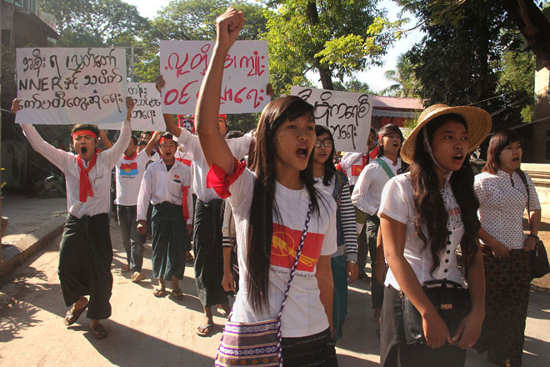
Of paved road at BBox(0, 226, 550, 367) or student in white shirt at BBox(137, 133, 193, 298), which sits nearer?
paved road at BBox(0, 226, 550, 367)

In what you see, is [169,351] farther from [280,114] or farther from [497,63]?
[497,63]

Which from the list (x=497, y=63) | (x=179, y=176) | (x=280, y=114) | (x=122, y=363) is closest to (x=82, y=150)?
(x=179, y=176)

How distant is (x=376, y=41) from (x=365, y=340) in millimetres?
7602

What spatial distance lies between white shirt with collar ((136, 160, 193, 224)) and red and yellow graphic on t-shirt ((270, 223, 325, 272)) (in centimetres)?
410

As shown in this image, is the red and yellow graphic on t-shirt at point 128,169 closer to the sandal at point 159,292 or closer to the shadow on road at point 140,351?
the sandal at point 159,292

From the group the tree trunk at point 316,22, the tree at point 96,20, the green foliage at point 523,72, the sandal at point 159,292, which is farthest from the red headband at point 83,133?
the tree at point 96,20

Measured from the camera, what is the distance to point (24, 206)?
13.0 metres

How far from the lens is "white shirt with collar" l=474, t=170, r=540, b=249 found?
11.5 feet

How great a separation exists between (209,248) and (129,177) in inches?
115

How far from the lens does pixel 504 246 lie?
3494 mm

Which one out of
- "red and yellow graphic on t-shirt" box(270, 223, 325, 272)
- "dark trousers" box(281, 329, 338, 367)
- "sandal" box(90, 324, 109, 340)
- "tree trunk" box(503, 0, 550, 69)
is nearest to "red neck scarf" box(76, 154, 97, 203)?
"sandal" box(90, 324, 109, 340)

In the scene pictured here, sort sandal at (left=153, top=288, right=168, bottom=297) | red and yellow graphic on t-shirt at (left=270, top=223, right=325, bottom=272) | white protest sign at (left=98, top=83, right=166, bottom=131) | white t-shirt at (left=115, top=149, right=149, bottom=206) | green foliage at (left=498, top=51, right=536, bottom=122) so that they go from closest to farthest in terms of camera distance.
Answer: red and yellow graphic on t-shirt at (left=270, top=223, right=325, bottom=272)
sandal at (left=153, top=288, right=168, bottom=297)
white t-shirt at (left=115, top=149, right=149, bottom=206)
white protest sign at (left=98, top=83, right=166, bottom=131)
green foliage at (left=498, top=51, right=536, bottom=122)

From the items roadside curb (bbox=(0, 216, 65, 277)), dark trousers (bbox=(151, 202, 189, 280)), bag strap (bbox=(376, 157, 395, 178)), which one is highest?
bag strap (bbox=(376, 157, 395, 178))

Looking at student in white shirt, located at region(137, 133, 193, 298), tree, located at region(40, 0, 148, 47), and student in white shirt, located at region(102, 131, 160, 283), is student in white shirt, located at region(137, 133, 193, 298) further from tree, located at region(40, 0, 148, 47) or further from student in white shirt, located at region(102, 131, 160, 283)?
tree, located at region(40, 0, 148, 47)
